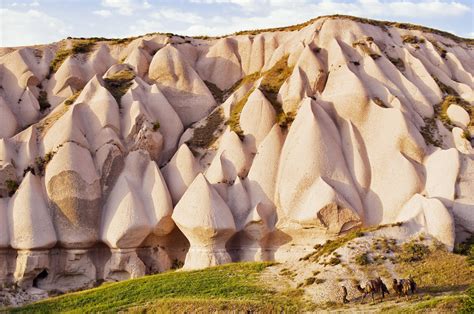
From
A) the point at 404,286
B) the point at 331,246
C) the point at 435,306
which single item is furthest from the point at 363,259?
the point at 435,306

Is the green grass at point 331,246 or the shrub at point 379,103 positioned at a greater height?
the shrub at point 379,103

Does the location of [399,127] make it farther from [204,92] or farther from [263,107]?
[204,92]

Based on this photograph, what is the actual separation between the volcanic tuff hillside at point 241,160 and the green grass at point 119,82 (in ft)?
0.49

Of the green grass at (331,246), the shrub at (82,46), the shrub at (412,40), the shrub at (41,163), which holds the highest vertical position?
the shrub at (82,46)

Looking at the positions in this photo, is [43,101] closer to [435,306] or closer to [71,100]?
[71,100]

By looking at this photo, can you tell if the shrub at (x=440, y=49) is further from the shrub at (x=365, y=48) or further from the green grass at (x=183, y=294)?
the green grass at (x=183, y=294)

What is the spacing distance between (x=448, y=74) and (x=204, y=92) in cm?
1805

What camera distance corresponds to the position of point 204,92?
4672 centimetres

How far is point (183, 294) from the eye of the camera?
90.2ft

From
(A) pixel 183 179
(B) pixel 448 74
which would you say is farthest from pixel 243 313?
(B) pixel 448 74

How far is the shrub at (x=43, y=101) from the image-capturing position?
152ft

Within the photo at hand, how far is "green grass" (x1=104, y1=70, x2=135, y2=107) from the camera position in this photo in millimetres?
43531

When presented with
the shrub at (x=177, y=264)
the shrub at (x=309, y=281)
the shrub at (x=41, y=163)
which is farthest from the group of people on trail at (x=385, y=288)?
the shrub at (x=41, y=163)

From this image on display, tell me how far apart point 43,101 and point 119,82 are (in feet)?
21.4
